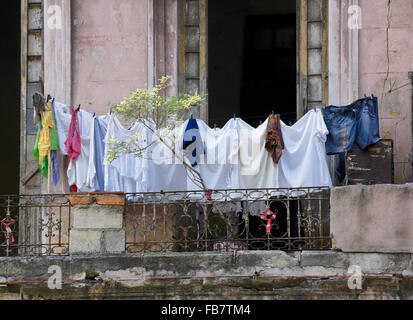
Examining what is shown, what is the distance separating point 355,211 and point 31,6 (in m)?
6.47

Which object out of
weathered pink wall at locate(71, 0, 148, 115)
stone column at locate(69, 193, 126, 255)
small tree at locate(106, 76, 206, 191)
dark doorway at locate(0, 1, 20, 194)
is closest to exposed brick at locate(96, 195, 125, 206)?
stone column at locate(69, 193, 126, 255)

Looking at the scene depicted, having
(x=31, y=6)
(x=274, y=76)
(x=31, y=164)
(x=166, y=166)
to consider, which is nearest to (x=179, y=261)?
(x=166, y=166)

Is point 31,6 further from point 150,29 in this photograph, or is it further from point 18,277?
point 18,277

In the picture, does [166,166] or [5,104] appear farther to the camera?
[5,104]

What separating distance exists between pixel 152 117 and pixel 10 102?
25.2 feet

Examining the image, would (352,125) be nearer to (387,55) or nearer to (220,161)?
(387,55)

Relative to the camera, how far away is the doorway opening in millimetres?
15938

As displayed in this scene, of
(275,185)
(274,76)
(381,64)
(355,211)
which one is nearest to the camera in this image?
(355,211)

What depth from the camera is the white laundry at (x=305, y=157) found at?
10406 mm

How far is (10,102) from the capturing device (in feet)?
55.6

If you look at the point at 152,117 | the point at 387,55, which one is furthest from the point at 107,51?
the point at 387,55

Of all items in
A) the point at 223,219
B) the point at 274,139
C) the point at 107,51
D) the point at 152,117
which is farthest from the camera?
the point at 107,51

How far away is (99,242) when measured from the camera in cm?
938

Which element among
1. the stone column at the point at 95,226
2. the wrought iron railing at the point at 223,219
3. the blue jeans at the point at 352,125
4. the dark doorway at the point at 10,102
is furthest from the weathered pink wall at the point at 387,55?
the dark doorway at the point at 10,102
